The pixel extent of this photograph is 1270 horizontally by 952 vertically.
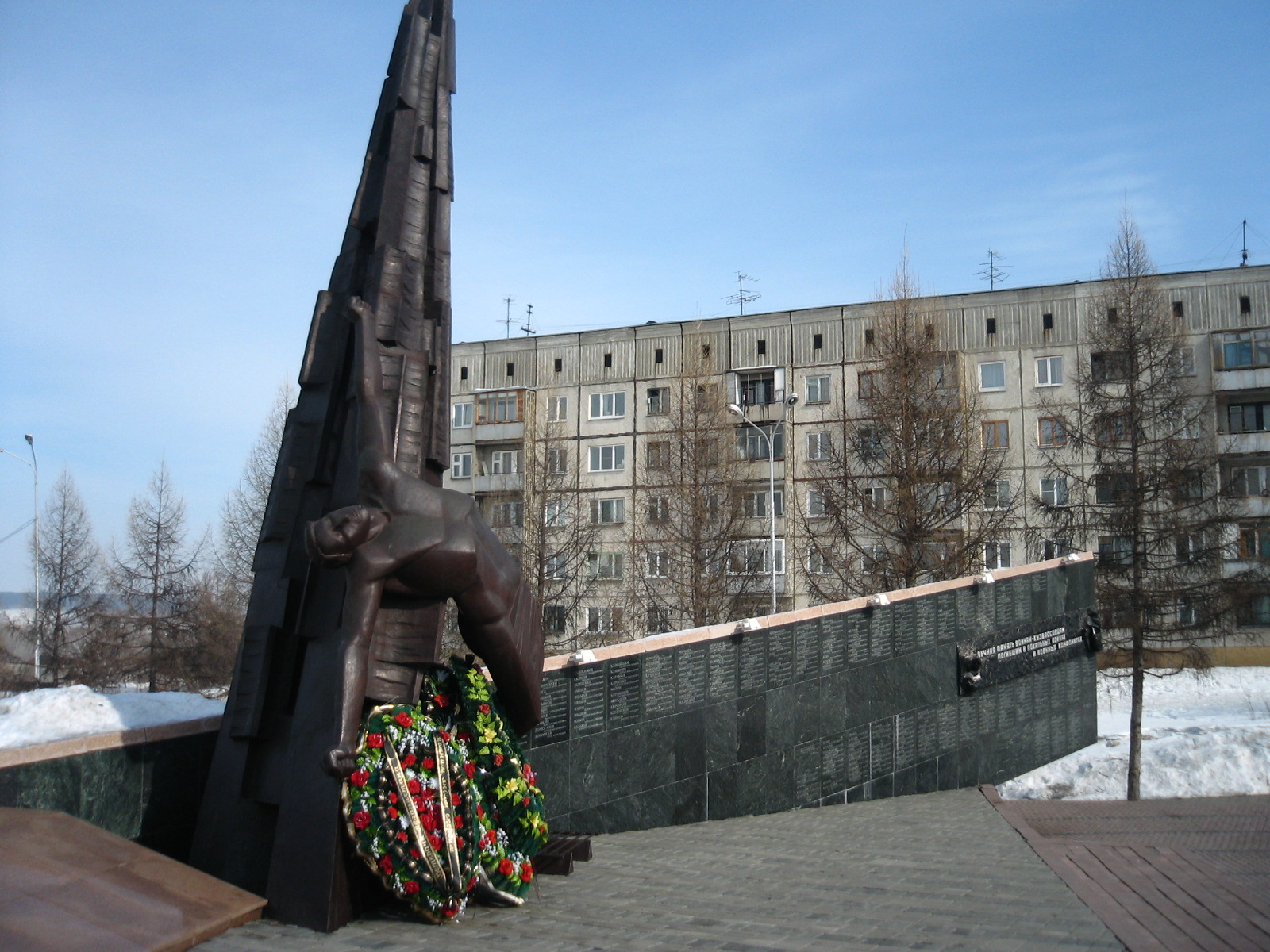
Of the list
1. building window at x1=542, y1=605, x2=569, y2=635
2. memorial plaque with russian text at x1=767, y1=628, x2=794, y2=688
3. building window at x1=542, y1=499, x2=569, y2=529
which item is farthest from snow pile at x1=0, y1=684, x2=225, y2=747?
building window at x1=542, y1=605, x2=569, y2=635

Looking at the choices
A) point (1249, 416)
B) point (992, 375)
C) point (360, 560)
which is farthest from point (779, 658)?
point (1249, 416)

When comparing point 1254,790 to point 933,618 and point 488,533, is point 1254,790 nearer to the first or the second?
point 933,618

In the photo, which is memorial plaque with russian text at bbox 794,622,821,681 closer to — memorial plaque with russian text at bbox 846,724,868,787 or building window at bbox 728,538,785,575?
memorial plaque with russian text at bbox 846,724,868,787

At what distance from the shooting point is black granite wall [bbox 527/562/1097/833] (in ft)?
28.9

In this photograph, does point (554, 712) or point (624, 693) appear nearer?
point (554, 712)

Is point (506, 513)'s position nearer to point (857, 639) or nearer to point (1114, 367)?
point (1114, 367)

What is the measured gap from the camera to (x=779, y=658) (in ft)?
34.0

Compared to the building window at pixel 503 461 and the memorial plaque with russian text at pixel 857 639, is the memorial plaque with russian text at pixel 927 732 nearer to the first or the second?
the memorial plaque with russian text at pixel 857 639

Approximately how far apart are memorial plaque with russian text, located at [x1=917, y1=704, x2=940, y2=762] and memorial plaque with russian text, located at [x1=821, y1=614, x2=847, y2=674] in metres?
1.36

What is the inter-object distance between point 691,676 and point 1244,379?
2337 centimetres

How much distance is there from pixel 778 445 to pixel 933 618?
19.2 m

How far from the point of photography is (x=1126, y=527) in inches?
646

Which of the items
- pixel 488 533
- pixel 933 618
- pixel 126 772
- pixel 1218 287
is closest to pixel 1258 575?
pixel 933 618

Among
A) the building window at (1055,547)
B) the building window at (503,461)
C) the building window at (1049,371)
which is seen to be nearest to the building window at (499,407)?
the building window at (503,461)
